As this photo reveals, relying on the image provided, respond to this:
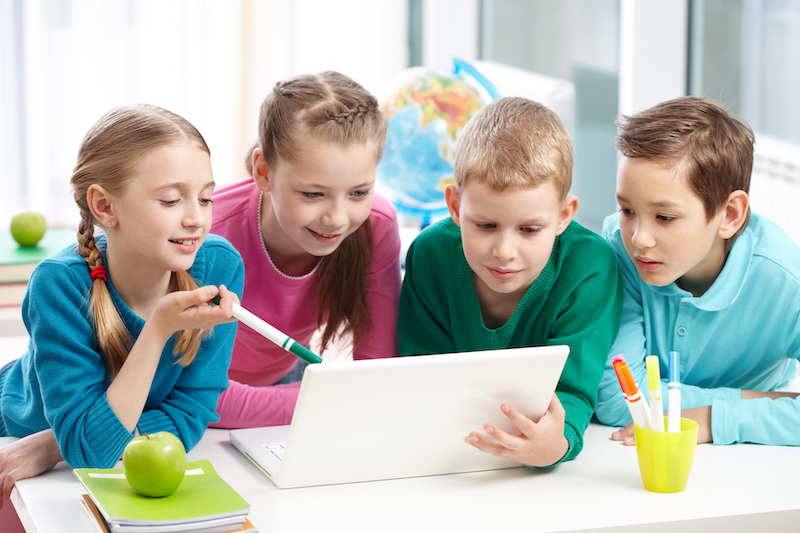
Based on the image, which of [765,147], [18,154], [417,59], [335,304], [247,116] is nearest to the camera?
[335,304]

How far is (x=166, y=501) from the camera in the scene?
29.5 inches

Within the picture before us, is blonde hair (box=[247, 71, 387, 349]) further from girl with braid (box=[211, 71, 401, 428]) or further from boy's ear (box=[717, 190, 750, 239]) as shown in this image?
boy's ear (box=[717, 190, 750, 239])

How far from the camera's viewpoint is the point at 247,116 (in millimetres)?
3371

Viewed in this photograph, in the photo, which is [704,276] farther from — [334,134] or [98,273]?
[98,273]

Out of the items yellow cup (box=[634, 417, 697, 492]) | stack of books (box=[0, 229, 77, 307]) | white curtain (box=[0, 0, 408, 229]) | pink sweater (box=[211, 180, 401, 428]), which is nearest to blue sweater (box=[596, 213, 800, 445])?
yellow cup (box=[634, 417, 697, 492])

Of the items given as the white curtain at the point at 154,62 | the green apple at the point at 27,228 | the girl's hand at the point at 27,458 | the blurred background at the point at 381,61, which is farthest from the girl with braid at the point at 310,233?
the white curtain at the point at 154,62

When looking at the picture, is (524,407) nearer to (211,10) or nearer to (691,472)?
(691,472)

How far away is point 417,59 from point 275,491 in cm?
304

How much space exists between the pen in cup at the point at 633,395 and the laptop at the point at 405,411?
8 cm

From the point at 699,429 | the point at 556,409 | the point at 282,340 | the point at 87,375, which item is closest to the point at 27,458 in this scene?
the point at 87,375

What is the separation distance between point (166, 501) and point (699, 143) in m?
0.84

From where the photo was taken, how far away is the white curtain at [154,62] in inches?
120

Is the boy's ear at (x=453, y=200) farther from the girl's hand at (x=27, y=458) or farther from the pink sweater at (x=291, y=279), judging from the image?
the girl's hand at (x=27, y=458)

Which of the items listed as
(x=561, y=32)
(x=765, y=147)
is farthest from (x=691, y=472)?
(x=561, y=32)
